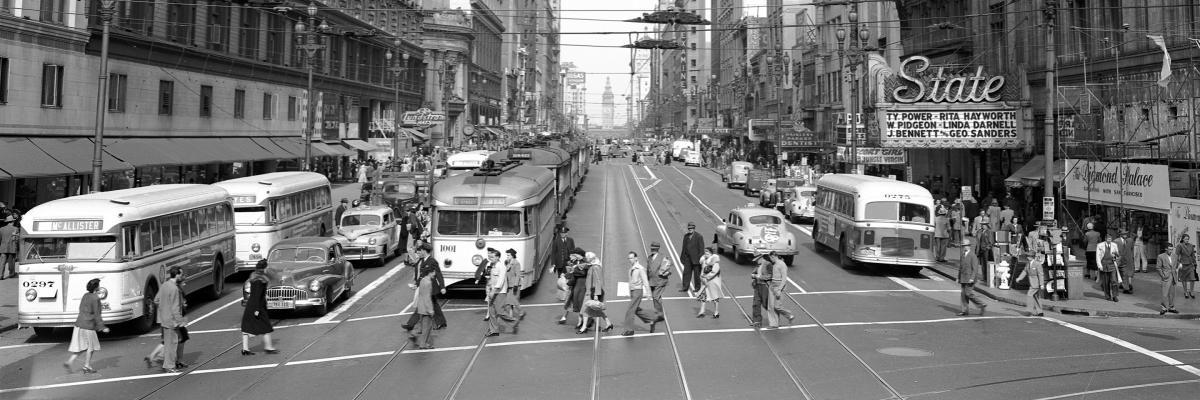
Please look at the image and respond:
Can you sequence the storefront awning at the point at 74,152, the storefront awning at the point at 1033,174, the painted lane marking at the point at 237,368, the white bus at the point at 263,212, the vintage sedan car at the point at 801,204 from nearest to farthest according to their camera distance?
the painted lane marking at the point at 237,368 → the white bus at the point at 263,212 → the storefront awning at the point at 74,152 → the storefront awning at the point at 1033,174 → the vintage sedan car at the point at 801,204

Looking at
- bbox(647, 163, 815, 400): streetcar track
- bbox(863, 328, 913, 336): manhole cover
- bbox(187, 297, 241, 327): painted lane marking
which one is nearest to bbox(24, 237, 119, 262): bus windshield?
bbox(187, 297, 241, 327): painted lane marking

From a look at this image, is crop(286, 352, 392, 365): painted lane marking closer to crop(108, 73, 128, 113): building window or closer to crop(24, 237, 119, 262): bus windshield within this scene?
crop(24, 237, 119, 262): bus windshield

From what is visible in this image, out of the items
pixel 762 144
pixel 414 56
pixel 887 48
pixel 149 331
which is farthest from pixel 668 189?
pixel 149 331

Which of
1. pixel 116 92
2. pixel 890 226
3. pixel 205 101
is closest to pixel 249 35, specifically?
pixel 205 101

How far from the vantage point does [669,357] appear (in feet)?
50.8

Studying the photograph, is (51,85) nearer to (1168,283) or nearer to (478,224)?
(478,224)

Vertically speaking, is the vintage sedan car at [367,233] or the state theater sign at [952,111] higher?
the state theater sign at [952,111]

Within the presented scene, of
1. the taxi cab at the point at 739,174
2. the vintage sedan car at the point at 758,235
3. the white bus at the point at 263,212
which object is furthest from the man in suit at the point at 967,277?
the taxi cab at the point at 739,174

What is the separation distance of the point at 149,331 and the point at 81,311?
4.02 m

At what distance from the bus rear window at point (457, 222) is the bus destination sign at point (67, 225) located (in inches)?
277

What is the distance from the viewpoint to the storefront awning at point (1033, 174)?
33622 millimetres

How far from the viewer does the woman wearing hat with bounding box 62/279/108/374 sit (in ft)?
47.8

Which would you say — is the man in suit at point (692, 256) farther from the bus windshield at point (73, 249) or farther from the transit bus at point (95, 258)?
the bus windshield at point (73, 249)

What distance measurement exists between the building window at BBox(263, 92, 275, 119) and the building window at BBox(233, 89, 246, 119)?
8.70 ft
